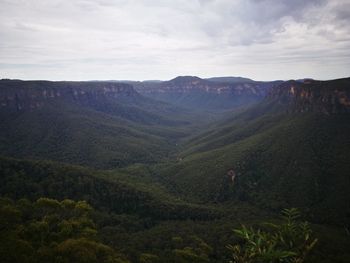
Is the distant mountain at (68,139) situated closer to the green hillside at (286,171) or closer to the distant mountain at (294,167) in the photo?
Result: the green hillside at (286,171)

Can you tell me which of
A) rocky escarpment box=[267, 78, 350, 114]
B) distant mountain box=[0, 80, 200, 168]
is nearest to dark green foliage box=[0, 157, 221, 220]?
distant mountain box=[0, 80, 200, 168]

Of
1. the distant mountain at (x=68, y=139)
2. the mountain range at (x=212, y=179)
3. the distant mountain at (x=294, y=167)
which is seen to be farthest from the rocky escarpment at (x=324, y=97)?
the distant mountain at (x=68, y=139)

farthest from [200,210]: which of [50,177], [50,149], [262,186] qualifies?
[50,149]

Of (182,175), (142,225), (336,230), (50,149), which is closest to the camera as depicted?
(336,230)

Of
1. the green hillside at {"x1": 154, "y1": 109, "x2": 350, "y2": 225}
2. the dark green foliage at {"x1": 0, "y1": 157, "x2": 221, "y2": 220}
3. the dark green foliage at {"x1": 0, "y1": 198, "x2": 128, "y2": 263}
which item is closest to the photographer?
the dark green foliage at {"x1": 0, "y1": 198, "x2": 128, "y2": 263}

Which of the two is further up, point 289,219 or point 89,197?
point 289,219

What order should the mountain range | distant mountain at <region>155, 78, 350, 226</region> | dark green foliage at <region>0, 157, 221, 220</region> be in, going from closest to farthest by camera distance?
the mountain range < dark green foliage at <region>0, 157, 221, 220</region> < distant mountain at <region>155, 78, 350, 226</region>

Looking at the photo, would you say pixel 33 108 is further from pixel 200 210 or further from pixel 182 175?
pixel 200 210

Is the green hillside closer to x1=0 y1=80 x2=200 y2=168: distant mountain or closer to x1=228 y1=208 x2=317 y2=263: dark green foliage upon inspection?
x1=0 y1=80 x2=200 y2=168: distant mountain

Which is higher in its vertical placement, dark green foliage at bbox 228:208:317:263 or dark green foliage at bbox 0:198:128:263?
dark green foliage at bbox 228:208:317:263
